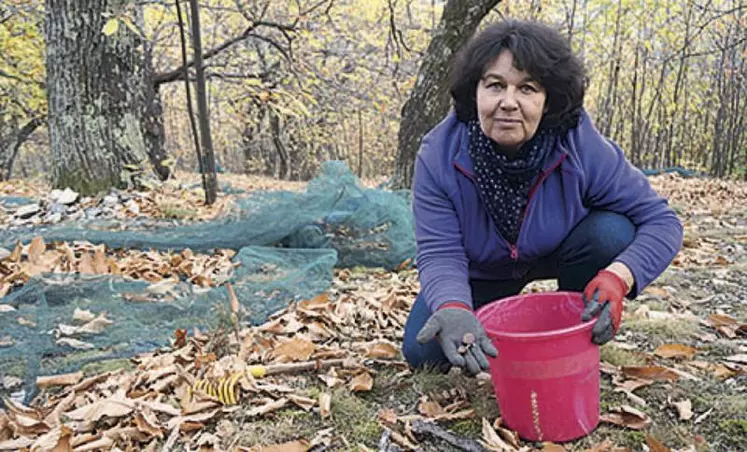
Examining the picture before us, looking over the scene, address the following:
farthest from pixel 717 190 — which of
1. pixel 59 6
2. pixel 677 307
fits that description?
pixel 59 6

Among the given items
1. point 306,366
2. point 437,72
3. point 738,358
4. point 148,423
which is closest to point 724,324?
point 738,358

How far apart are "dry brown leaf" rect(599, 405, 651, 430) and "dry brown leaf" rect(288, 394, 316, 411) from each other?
871 millimetres

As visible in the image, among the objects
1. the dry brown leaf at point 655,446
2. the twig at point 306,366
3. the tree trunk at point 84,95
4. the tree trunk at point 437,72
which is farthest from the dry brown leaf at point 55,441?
the tree trunk at point 437,72

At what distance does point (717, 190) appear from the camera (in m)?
7.09

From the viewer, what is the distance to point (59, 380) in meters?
1.98

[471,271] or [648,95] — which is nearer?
[471,271]

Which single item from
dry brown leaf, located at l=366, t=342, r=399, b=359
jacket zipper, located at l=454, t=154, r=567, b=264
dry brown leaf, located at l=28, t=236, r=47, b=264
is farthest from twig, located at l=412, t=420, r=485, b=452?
dry brown leaf, located at l=28, t=236, r=47, b=264

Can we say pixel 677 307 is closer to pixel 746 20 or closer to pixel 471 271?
pixel 471 271

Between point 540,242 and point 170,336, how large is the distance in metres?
1.44

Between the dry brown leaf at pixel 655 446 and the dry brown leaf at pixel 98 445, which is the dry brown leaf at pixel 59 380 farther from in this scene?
the dry brown leaf at pixel 655 446

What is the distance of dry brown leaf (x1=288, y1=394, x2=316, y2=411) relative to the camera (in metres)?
1.83

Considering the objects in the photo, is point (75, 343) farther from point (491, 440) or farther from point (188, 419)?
point (491, 440)

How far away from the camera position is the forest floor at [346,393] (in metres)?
1.63

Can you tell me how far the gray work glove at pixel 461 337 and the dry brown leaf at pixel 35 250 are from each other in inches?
85.8
